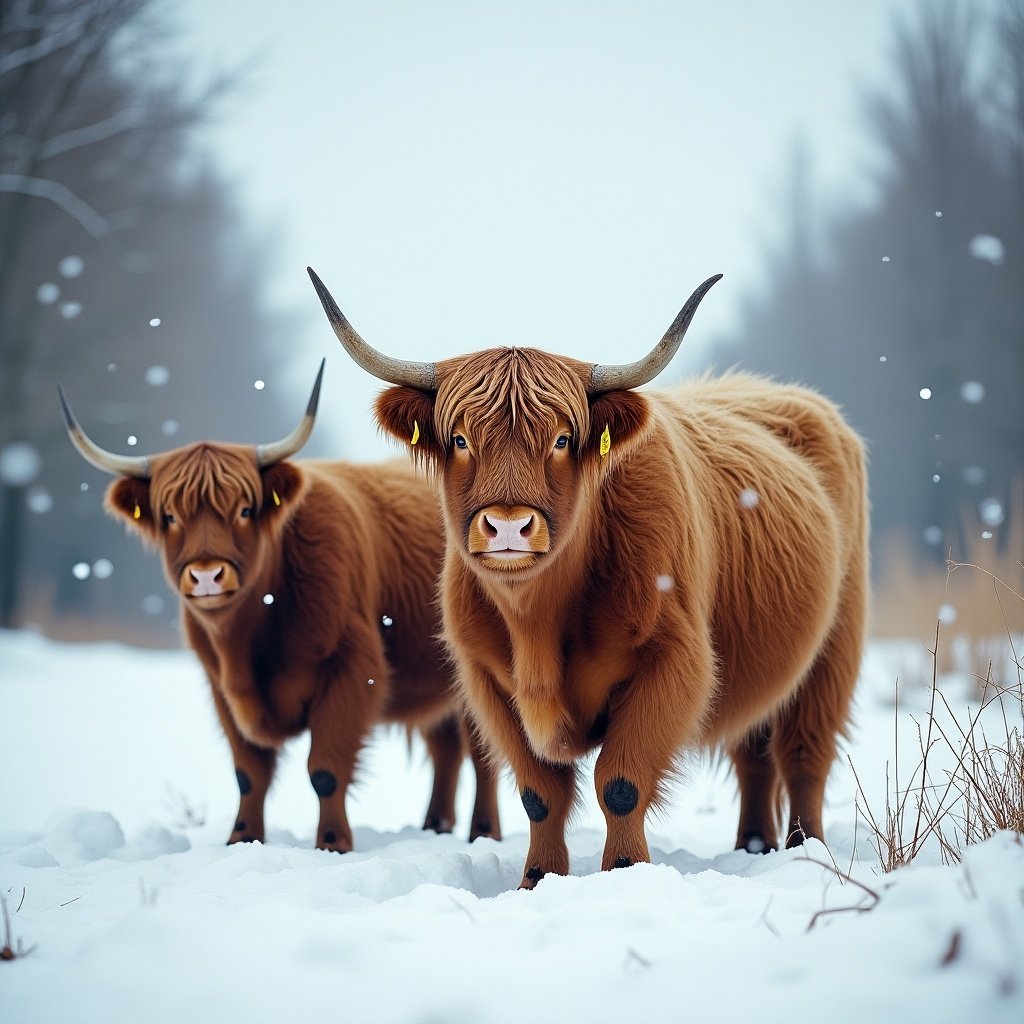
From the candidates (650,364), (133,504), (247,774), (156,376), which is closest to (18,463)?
(156,376)

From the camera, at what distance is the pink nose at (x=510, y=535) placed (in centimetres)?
258

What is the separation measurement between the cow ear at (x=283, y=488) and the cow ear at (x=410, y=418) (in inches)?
52.3

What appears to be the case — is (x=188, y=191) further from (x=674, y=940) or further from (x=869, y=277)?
(x=674, y=940)

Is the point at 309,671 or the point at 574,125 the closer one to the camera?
the point at 309,671

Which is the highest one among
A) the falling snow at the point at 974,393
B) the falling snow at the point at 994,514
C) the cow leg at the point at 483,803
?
→ the falling snow at the point at 974,393

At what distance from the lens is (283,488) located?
4.26m

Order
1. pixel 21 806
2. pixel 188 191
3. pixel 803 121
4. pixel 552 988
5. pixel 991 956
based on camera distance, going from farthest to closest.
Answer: pixel 803 121 → pixel 188 191 → pixel 21 806 → pixel 552 988 → pixel 991 956

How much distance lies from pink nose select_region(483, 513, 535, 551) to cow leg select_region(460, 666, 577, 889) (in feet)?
2.21

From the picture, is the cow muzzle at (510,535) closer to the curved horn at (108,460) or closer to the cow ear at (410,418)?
the cow ear at (410,418)

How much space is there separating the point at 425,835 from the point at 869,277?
12521 millimetres

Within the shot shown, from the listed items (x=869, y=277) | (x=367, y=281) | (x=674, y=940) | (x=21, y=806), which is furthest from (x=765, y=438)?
(x=367, y=281)

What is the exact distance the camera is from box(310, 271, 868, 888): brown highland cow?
2762 millimetres

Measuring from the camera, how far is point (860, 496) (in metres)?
4.35

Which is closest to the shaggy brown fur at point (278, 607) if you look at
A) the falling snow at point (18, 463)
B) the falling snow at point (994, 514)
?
the falling snow at point (994, 514)
